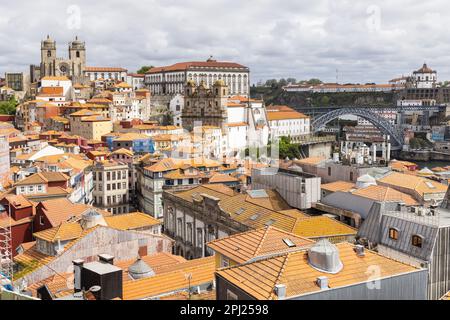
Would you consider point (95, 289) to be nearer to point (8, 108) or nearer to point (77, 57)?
point (8, 108)

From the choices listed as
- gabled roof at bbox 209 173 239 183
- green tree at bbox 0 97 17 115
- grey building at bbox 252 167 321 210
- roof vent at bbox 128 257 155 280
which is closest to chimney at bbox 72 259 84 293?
roof vent at bbox 128 257 155 280

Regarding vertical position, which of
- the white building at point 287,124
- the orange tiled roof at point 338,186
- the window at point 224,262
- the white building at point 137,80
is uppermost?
the white building at point 137,80

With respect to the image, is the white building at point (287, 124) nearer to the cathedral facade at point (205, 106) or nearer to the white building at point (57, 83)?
the cathedral facade at point (205, 106)

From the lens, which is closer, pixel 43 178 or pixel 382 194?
pixel 382 194

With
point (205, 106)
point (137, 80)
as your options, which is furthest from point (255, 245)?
point (137, 80)

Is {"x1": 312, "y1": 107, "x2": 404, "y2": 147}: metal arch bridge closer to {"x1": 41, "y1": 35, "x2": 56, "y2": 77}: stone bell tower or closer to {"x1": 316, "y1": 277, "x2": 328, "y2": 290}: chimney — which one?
{"x1": 41, "y1": 35, "x2": 56, "y2": 77}: stone bell tower

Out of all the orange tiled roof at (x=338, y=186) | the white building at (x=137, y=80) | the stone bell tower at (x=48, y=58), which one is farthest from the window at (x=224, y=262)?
the white building at (x=137, y=80)
